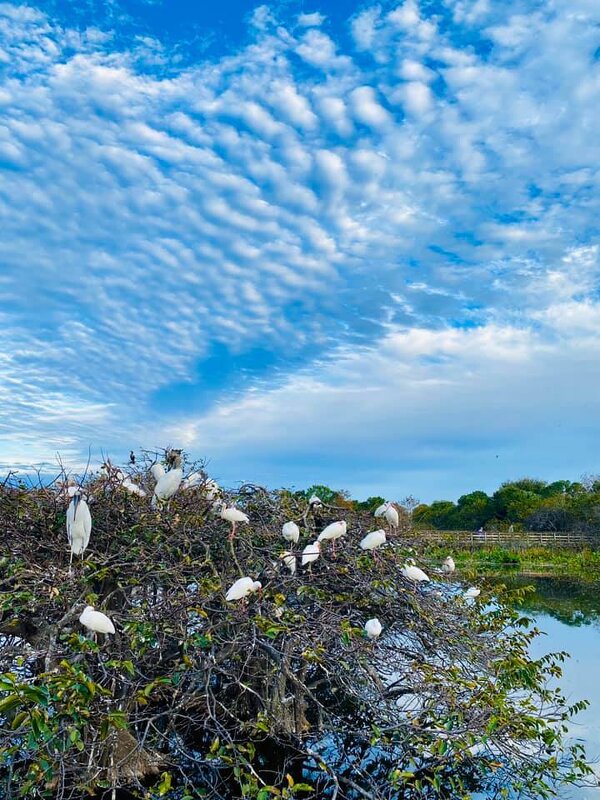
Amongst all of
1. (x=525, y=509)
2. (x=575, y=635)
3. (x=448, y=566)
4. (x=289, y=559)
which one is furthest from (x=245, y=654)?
(x=525, y=509)

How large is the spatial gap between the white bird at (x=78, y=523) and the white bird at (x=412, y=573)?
6.99 ft

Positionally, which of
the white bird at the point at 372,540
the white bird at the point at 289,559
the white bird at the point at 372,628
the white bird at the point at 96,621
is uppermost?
the white bird at the point at 372,540

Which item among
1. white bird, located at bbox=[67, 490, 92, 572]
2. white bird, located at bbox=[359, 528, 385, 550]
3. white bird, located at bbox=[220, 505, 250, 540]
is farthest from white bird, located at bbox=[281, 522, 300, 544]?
white bird, located at bbox=[67, 490, 92, 572]

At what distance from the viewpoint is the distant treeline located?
81.7 ft

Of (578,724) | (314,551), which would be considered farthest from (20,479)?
(578,724)

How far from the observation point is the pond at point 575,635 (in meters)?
5.77

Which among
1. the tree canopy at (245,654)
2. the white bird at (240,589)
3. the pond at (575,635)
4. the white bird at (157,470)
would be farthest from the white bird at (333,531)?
the pond at (575,635)

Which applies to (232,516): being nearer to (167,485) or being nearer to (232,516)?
(232,516)

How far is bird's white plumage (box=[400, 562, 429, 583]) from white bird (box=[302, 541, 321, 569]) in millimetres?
664

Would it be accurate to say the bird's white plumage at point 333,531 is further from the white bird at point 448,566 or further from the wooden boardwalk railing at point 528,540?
the wooden boardwalk railing at point 528,540

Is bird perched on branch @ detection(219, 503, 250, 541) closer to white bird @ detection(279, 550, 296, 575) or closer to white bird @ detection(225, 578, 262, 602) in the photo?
white bird @ detection(279, 550, 296, 575)

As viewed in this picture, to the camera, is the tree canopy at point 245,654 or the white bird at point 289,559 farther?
the white bird at point 289,559

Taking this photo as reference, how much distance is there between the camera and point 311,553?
420cm

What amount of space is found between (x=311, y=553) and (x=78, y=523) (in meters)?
1.44
